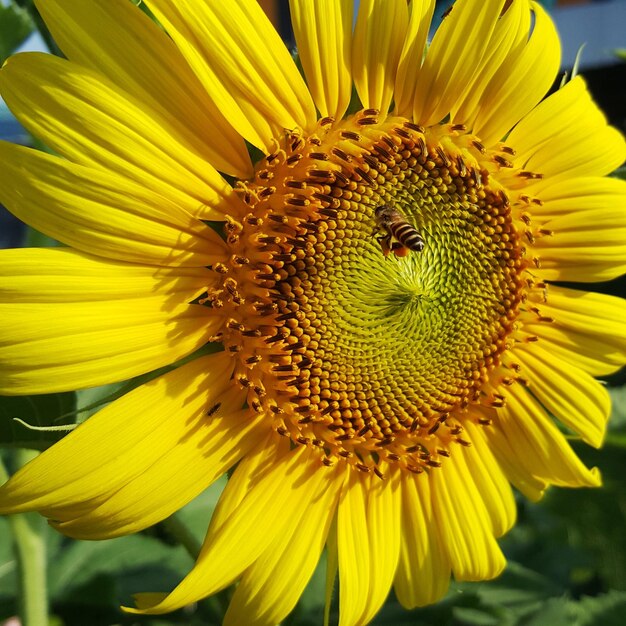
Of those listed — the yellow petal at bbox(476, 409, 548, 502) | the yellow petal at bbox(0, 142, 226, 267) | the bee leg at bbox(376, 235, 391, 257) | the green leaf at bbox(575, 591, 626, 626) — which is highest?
the yellow petal at bbox(0, 142, 226, 267)

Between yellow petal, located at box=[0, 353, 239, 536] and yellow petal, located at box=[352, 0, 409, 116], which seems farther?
yellow petal, located at box=[352, 0, 409, 116]

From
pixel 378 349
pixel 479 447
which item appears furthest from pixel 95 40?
pixel 479 447

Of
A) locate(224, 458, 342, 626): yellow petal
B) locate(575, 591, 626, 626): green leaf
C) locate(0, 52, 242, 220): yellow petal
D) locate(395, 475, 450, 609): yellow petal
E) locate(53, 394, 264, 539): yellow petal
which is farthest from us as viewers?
locate(575, 591, 626, 626): green leaf

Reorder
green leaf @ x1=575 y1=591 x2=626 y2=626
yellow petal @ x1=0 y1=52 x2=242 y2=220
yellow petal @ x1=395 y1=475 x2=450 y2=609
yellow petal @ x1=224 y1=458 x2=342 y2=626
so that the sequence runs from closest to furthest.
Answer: yellow petal @ x1=0 y1=52 x2=242 y2=220 < yellow petal @ x1=224 y1=458 x2=342 y2=626 < yellow petal @ x1=395 y1=475 x2=450 y2=609 < green leaf @ x1=575 y1=591 x2=626 y2=626

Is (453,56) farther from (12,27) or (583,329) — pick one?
(12,27)

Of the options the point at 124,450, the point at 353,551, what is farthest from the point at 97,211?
the point at 353,551

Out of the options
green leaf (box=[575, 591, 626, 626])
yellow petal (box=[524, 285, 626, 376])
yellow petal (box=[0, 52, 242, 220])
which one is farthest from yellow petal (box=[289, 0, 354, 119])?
green leaf (box=[575, 591, 626, 626])

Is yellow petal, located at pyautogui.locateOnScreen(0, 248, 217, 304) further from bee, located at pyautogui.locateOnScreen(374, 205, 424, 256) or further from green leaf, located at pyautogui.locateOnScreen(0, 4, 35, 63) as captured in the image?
green leaf, located at pyautogui.locateOnScreen(0, 4, 35, 63)

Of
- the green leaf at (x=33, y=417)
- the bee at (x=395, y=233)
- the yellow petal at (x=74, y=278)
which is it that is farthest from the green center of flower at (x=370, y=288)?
the green leaf at (x=33, y=417)
